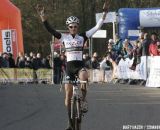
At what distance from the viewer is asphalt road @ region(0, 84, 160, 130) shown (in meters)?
13.3

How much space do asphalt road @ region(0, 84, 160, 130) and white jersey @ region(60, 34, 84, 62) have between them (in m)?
1.41

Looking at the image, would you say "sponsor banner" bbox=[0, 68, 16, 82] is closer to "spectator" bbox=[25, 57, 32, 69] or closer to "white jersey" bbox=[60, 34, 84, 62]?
"spectator" bbox=[25, 57, 32, 69]

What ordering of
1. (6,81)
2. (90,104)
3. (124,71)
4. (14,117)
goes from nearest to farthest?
(14,117) < (90,104) < (124,71) < (6,81)

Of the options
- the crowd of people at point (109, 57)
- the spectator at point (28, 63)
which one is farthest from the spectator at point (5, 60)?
the spectator at point (28, 63)

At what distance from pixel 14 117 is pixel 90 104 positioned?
4.10m

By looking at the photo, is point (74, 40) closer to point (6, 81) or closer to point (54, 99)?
point (54, 99)

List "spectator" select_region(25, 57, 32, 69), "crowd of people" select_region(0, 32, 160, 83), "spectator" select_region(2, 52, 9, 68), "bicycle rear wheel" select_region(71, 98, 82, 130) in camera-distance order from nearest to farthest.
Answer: "bicycle rear wheel" select_region(71, 98, 82, 130) < "crowd of people" select_region(0, 32, 160, 83) < "spectator" select_region(2, 52, 9, 68) < "spectator" select_region(25, 57, 32, 69)

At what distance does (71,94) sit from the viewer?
1217 centimetres

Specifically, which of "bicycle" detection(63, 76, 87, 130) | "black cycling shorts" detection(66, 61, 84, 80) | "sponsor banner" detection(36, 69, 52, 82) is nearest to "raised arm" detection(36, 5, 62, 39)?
"black cycling shorts" detection(66, 61, 84, 80)

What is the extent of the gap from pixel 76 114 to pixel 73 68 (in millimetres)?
1026

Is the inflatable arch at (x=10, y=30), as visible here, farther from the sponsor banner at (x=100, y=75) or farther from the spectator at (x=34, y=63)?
the sponsor banner at (x=100, y=75)

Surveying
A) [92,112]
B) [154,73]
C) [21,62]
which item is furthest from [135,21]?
[92,112]

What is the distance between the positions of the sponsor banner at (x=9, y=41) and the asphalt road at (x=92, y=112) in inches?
599

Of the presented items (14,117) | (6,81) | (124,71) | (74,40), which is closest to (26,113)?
(14,117)
